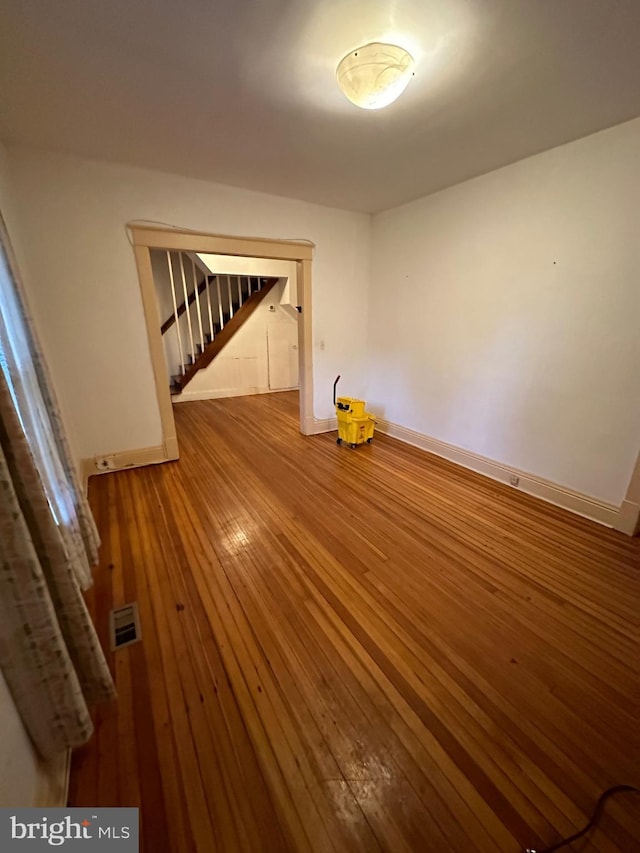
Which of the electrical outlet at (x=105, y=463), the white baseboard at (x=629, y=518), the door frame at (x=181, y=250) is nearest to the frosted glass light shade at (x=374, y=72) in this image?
the door frame at (x=181, y=250)

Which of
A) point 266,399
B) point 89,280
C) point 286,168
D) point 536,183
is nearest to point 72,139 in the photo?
point 89,280

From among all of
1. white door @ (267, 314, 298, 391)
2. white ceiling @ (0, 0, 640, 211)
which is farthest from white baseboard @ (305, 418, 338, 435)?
white ceiling @ (0, 0, 640, 211)

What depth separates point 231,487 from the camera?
2883 millimetres

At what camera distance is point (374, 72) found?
1403mm

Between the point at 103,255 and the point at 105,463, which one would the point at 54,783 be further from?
the point at 103,255

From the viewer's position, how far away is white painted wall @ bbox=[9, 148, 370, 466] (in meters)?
2.45

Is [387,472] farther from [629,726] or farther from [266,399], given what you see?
[266,399]

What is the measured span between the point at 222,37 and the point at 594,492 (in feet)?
11.1

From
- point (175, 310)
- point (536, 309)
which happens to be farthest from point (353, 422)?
point (175, 310)

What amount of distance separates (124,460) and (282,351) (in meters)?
3.81

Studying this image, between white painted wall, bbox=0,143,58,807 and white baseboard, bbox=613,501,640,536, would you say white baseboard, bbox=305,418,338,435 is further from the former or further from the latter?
white painted wall, bbox=0,143,58,807

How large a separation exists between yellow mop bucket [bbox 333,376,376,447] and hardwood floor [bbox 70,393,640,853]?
1.27 metres

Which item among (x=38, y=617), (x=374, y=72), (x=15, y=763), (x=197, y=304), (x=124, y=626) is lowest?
(x=124, y=626)

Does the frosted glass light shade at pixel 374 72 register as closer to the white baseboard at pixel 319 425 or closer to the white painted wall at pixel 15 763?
the white painted wall at pixel 15 763
